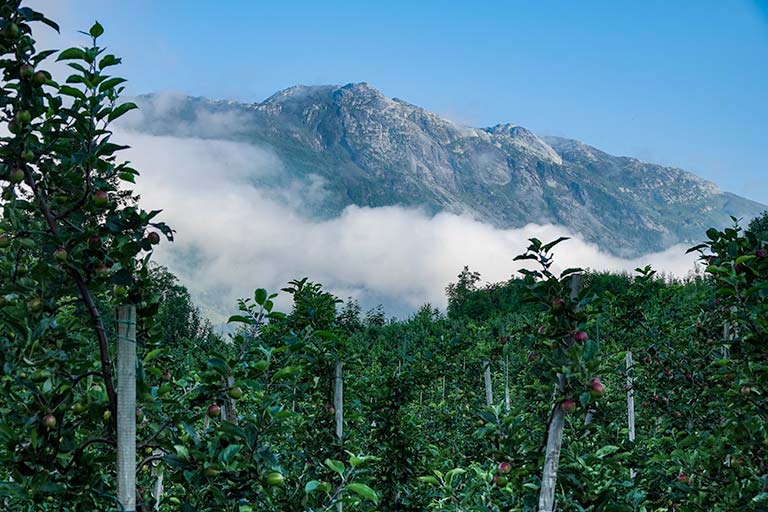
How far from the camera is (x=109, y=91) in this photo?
7.01ft

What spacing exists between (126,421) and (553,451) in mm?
1658

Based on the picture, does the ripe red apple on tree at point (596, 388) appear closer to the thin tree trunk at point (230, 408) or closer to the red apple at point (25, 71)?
the thin tree trunk at point (230, 408)

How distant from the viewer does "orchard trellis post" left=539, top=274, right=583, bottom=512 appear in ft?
7.94

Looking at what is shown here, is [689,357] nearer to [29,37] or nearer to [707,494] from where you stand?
[707,494]

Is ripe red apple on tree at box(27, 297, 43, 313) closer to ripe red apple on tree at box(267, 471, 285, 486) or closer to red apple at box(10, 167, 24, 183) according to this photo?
red apple at box(10, 167, 24, 183)

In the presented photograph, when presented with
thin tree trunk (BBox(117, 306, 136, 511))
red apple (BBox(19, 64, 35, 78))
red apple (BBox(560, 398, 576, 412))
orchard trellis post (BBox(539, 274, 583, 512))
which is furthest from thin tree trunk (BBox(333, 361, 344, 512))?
red apple (BBox(19, 64, 35, 78))

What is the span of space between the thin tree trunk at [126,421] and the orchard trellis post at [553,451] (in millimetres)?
1560

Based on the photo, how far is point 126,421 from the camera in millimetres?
1961

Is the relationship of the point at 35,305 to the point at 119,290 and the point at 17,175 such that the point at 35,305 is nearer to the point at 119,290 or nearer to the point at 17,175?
the point at 119,290

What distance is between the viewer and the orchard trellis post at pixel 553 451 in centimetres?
242

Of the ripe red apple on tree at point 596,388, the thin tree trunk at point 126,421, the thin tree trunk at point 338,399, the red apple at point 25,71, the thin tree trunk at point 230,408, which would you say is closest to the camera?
the thin tree trunk at point 126,421

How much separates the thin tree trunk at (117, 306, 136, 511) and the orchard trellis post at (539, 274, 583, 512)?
156 centimetres

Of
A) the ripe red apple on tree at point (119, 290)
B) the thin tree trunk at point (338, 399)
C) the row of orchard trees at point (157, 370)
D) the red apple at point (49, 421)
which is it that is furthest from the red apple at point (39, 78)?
the thin tree trunk at point (338, 399)

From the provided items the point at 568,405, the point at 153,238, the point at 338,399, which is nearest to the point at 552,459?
the point at 568,405
